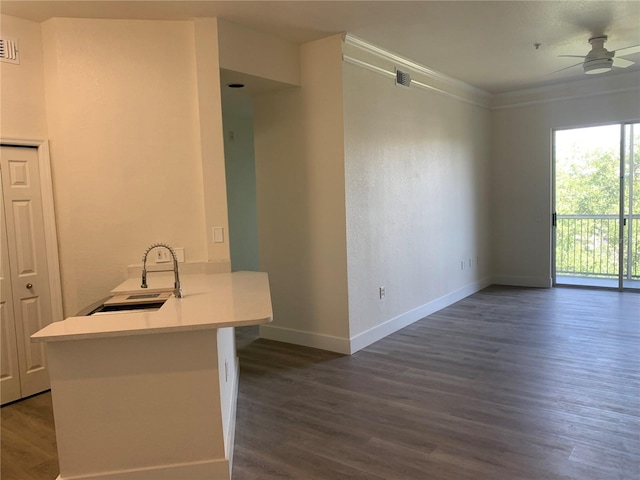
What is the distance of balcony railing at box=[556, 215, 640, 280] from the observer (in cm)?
655

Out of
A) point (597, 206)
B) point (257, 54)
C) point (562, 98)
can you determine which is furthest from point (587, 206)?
point (257, 54)

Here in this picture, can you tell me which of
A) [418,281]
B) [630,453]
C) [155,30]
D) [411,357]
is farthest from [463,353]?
[155,30]

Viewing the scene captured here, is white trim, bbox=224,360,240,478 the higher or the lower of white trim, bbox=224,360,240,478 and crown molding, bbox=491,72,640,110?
the lower

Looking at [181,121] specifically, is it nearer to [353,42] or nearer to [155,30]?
[155,30]

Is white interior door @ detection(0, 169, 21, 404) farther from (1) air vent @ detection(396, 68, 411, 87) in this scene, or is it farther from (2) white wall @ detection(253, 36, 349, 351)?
(1) air vent @ detection(396, 68, 411, 87)

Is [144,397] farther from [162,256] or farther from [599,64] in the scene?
[599,64]

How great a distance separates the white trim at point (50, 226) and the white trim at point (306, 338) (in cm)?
198

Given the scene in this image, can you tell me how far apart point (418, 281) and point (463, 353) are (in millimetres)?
1336

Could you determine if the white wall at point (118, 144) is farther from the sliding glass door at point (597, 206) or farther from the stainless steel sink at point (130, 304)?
the sliding glass door at point (597, 206)

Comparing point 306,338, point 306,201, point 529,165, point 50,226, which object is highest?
point 529,165

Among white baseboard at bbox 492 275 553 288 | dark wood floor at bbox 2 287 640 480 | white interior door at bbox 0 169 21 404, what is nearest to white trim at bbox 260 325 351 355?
dark wood floor at bbox 2 287 640 480

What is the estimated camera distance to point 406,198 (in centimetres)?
522

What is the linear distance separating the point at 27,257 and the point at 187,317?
2.09 metres

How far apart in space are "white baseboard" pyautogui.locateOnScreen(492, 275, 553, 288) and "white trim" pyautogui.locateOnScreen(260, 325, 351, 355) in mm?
4058
